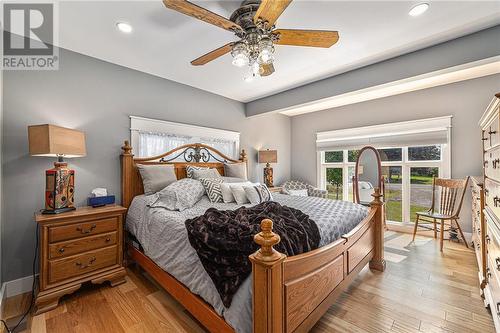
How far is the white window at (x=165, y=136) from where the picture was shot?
291 centimetres

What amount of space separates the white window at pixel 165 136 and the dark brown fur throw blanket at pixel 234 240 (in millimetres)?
1713

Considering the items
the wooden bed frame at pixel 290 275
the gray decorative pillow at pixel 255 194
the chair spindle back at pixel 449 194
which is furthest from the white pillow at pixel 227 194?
the chair spindle back at pixel 449 194

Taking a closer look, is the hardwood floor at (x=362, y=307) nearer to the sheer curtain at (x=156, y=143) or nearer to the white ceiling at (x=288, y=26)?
the sheer curtain at (x=156, y=143)

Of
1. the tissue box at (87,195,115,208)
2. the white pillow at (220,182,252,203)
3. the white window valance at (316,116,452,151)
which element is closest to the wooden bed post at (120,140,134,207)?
the tissue box at (87,195,115,208)

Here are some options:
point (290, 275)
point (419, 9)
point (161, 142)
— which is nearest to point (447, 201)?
point (419, 9)

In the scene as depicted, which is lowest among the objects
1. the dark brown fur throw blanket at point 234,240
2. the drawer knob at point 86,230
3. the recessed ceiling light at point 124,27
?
the drawer knob at point 86,230

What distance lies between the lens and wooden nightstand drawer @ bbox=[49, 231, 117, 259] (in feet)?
6.25

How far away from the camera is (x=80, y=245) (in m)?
2.04

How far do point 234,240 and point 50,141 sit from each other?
186cm

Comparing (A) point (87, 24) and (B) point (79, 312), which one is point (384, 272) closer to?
(B) point (79, 312)

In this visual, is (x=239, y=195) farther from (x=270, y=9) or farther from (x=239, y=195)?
(x=270, y=9)

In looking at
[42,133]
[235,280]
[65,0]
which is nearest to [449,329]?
[235,280]

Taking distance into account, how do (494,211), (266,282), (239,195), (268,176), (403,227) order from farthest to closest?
(268,176) → (403,227) → (239,195) → (494,211) → (266,282)

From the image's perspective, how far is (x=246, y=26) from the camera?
164cm
